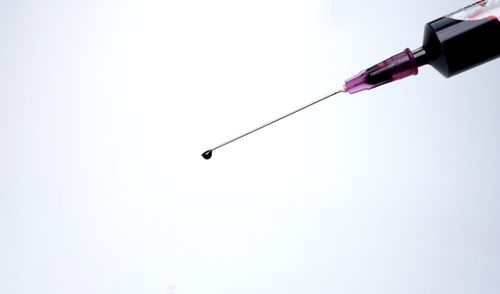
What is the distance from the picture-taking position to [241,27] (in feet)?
2.82

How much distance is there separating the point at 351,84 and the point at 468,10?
0.61 feet

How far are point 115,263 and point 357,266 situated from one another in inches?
19.4

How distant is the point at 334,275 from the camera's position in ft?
2.26

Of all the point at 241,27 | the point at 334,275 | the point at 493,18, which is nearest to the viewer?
the point at 493,18

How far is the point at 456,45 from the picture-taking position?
18.1 inches

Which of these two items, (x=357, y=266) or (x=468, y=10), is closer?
(x=468, y=10)

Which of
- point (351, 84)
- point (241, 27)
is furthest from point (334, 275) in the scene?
point (241, 27)

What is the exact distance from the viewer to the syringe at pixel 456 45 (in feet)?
1.49

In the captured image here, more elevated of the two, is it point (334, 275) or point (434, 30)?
point (434, 30)

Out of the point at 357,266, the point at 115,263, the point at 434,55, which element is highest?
the point at 434,55

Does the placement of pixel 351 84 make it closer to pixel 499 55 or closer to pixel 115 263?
pixel 499 55

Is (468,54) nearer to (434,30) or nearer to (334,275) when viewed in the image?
(434,30)

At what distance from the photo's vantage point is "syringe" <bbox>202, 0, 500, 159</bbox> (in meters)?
0.46

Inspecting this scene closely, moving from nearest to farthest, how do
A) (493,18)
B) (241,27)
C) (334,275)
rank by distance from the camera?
1. (493,18)
2. (334,275)
3. (241,27)
